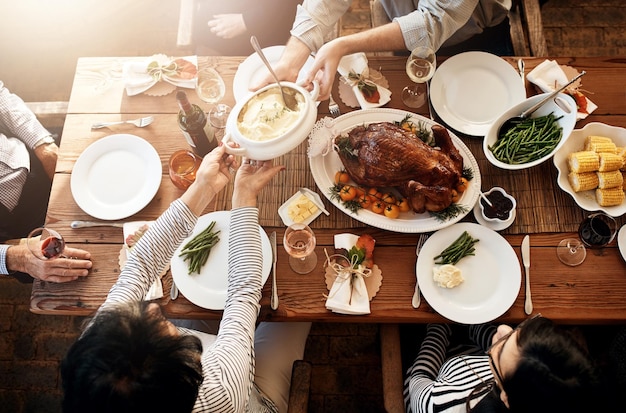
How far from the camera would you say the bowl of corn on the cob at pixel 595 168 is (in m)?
1.82

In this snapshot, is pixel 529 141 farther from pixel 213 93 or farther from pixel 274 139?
pixel 213 93

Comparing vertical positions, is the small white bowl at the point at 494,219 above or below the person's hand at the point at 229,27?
below

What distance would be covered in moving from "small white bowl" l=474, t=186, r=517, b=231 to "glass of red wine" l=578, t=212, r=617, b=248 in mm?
298

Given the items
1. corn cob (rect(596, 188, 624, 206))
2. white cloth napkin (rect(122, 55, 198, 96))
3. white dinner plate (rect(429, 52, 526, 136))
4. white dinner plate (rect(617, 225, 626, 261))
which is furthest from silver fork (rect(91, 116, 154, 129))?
white dinner plate (rect(617, 225, 626, 261))

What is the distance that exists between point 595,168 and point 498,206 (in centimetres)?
41

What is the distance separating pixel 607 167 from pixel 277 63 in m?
1.48

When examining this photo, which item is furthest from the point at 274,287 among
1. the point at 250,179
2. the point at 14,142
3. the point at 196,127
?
the point at 14,142

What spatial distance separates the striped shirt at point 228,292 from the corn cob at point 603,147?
141 centimetres

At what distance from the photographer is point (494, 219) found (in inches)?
72.3

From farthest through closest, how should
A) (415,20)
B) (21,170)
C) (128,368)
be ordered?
(21,170) < (415,20) < (128,368)

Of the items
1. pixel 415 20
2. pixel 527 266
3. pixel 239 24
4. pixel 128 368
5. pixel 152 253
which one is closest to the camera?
pixel 128 368

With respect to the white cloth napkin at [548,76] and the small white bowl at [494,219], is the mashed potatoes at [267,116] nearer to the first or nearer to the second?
the small white bowl at [494,219]

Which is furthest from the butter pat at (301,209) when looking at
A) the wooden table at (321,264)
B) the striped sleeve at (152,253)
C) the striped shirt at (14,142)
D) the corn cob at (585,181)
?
the striped shirt at (14,142)

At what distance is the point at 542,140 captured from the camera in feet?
6.10
